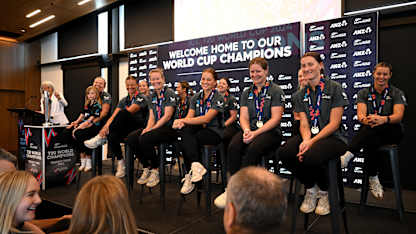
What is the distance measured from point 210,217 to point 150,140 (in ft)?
3.16

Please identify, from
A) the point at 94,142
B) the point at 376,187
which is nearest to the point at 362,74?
the point at 376,187

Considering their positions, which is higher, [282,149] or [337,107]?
[337,107]

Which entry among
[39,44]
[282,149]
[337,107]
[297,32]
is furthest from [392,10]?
[39,44]

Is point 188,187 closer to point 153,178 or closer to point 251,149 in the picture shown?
point 153,178

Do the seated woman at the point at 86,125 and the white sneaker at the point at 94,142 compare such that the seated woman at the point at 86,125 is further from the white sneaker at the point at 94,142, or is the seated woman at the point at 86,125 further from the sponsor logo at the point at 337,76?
the sponsor logo at the point at 337,76

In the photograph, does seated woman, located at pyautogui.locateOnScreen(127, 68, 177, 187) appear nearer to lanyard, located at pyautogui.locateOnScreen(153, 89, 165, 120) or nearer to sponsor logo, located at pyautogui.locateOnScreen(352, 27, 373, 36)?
lanyard, located at pyautogui.locateOnScreen(153, 89, 165, 120)

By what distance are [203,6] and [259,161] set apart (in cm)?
434

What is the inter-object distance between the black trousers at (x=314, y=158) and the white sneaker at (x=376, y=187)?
880mm

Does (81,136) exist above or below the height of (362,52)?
below

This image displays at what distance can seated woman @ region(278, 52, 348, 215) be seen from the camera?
82.0 inches

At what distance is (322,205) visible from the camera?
2.17 metres

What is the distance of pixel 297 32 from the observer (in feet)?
14.9

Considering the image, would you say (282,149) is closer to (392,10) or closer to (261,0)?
(392,10)

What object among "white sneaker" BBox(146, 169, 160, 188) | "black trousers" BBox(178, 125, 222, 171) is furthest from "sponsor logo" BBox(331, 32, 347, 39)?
"white sneaker" BBox(146, 169, 160, 188)
